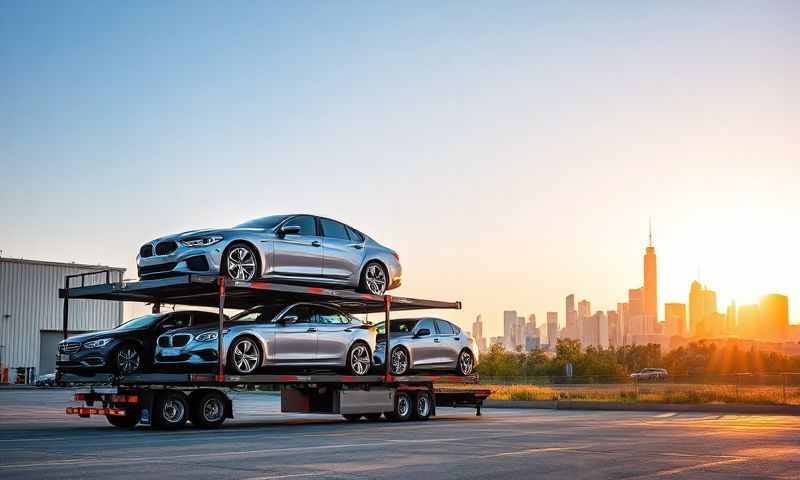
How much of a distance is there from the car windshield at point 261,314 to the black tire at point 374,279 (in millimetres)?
2063

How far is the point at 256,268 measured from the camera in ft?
56.4

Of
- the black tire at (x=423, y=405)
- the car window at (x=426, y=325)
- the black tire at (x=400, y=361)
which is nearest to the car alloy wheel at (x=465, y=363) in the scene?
the black tire at (x=423, y=405)

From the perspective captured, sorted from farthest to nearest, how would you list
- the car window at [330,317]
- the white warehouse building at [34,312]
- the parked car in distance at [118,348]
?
the white warehouse building at [34,312]
the car window at [330,317]
the parked car in distance at [118,348]

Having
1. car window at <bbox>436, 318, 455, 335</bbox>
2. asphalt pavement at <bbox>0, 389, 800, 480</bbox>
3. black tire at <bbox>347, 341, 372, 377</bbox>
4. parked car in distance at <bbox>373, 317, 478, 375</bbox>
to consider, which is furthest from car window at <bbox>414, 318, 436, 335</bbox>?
asphalt pavement at <bbox>0, 389, 800, 480</bbox>

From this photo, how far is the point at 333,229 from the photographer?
1894 centimetres

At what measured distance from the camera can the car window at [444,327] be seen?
71.9ft

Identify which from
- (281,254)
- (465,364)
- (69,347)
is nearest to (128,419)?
(69,347)

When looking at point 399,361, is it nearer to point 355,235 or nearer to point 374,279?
point 374,279

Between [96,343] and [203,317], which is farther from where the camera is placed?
[203,317]

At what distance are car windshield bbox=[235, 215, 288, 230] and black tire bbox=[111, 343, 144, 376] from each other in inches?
117

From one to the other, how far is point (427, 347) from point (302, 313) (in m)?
4.29

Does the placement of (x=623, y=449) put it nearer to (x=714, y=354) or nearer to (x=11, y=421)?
(x=11, y=421)

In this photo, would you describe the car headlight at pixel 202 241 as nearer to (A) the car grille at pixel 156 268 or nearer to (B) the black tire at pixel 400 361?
(A) the car grille at pixel 156 268

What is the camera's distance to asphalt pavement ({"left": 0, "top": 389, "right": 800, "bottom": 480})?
10.3 m
